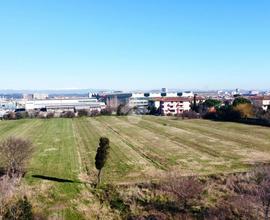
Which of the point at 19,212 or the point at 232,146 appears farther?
the point at 232,146

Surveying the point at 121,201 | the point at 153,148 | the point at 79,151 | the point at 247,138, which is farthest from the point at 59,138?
the point at 121,201

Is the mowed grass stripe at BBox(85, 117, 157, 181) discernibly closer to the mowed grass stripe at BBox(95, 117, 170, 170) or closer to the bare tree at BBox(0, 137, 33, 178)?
the mowed grass stripe at BBox(95, 117, 170, 170)

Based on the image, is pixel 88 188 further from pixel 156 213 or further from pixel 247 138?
pixel 247 138

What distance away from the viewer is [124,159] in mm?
37906

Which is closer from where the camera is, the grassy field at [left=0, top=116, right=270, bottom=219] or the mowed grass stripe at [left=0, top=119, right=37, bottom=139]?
the grassy field at [left=0, top=116, right=270, bottom=219]

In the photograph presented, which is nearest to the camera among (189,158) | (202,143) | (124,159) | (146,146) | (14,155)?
(14,155)

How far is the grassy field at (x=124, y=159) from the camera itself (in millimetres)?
25547

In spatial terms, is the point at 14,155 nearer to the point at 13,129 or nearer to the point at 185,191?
the point at 185,191

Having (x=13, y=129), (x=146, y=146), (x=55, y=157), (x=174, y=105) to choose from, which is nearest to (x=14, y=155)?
(x=55, y=157)

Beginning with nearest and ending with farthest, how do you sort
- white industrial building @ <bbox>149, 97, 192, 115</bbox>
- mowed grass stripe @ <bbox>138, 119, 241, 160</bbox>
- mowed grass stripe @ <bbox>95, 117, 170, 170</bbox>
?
1. mowed grass stripe @ <bbox>95, 117, 170, 170</bbox>
2. mowed grass stripe @ <bbox>138, 119, 241, 160</bbox>
3. white industrial building @ <bbox>149, 97, 192, 115</bbox>

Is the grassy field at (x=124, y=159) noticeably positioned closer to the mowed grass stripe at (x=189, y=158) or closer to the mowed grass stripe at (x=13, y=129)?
the mowed grass stripe at (x=189, y=158)

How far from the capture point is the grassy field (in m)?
25.5

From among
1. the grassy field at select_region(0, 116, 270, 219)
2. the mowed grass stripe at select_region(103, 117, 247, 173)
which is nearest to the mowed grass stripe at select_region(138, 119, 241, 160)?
the grassy field at select_region(0, 116, 270, 219)

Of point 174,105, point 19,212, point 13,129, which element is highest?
point 174,105
